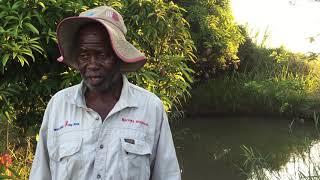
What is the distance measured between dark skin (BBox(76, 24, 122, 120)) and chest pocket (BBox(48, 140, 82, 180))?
17 cm

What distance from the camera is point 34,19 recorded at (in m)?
3.55

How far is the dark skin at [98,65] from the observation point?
193 cm

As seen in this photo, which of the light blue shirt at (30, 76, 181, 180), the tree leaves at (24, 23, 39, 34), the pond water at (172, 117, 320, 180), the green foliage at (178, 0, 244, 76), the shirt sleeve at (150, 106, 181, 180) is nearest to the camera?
the light blue shirt at (30, 76, 181, 180)

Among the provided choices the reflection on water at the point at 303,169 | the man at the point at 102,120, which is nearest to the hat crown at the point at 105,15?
the man at the point at 102,120

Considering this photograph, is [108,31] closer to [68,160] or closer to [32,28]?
[68,160]

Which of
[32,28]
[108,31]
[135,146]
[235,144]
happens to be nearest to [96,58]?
[108,31]

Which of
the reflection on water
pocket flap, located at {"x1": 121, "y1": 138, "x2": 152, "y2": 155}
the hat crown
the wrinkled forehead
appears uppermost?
the hat crown

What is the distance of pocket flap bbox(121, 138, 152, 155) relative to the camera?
6.15 ft

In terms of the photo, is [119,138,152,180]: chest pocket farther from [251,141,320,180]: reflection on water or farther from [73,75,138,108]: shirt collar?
[251,141,320,180]: reflection on water

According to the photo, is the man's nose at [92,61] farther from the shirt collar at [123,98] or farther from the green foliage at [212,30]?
the green foliage at [212,30]

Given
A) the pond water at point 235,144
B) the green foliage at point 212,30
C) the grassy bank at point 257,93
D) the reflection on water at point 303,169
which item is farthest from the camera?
the grassy bank at point 257,93

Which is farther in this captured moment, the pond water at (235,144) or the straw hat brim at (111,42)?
the pond water at (235,144)

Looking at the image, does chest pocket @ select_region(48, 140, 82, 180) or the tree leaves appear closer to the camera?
chest pocket @ select_region(48, 140, 82, 180)

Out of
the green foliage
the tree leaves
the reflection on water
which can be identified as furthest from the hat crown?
the green foliage
